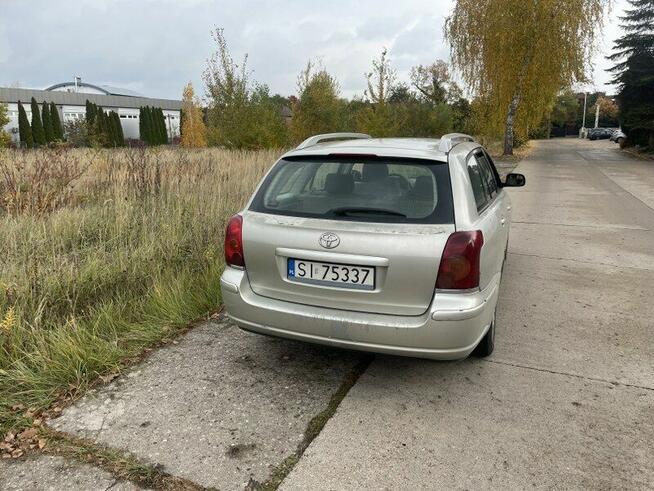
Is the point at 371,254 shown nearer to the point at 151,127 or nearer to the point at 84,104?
the point at 151,127

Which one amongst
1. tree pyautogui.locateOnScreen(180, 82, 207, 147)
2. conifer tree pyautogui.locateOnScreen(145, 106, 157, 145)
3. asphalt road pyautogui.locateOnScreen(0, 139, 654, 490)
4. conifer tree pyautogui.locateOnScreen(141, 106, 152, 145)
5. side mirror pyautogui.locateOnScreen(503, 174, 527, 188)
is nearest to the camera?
asphalt road pyautogui.locateOnScreen(0, 139, 654, 490)

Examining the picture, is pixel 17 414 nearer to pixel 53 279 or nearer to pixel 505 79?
pixel 53 279

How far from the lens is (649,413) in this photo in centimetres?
281

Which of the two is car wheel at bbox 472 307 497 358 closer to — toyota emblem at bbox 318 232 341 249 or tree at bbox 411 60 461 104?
toyota emblem at bbox 318 232 341 249

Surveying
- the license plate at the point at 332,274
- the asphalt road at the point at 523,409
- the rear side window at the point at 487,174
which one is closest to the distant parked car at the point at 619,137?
the rear side window at the point at 487,174

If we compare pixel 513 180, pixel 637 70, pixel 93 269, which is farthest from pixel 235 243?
pixel 637 70

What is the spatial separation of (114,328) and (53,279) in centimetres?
76

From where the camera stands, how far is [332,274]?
109 inches

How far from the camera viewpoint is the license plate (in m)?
2.71

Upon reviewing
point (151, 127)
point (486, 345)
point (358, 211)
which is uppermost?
point (151, 127)

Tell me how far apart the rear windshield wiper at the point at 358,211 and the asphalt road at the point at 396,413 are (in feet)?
3.67

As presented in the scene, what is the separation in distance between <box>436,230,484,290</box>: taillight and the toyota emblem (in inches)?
23.2

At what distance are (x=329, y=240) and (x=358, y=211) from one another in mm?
275

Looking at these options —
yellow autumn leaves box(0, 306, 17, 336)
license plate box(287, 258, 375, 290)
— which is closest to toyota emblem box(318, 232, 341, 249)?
license plate box(287, 258, 375, 290)
